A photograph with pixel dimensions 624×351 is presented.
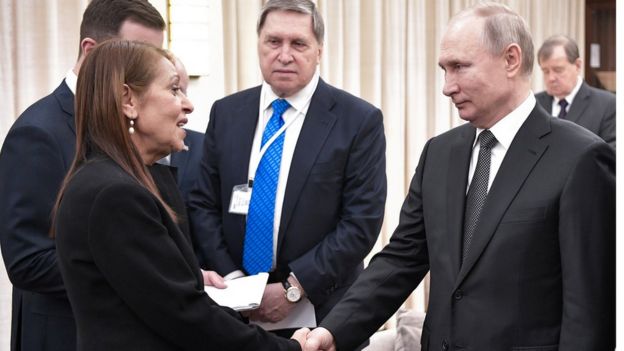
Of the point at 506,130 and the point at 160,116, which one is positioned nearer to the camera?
the point at 160,116

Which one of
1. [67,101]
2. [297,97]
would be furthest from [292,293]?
[67,101]

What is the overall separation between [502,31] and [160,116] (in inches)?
38.5

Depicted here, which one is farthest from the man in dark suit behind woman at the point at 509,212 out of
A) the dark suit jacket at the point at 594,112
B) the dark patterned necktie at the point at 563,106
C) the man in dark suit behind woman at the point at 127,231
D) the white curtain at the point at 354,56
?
the dark patterned necktie at the point at 563,106

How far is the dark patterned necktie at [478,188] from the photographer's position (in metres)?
2.49

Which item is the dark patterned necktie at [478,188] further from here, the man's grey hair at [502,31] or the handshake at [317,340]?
the handshake at [317,340]

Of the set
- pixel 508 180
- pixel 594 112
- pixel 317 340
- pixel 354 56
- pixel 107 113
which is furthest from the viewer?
pixel 594 112

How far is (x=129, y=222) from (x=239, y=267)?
1.37 metres

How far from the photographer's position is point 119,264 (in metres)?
2.04

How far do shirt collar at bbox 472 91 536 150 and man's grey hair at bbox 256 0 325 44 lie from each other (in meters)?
1.20

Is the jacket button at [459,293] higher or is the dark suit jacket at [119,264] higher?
the dark suit jacket at [119,264]

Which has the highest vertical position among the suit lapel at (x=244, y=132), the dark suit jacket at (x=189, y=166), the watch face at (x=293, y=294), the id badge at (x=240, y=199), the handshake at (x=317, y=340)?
the suit lapel at (x=244, y=132)

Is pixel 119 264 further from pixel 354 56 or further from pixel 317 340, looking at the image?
pixel 354 56

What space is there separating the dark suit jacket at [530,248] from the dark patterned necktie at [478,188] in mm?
21

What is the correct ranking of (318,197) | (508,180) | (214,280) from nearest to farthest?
(508,180), (214,280), (318,197)
